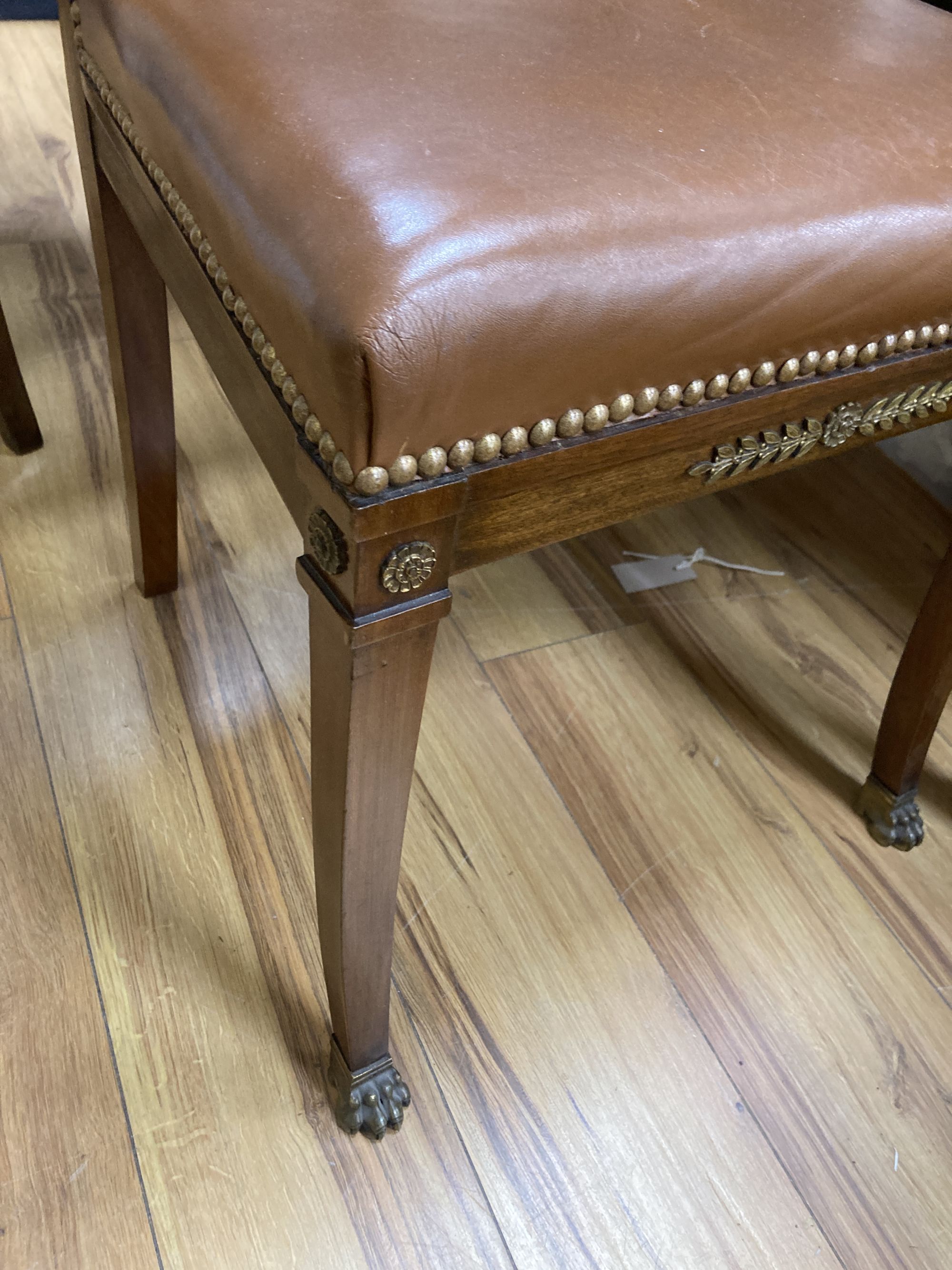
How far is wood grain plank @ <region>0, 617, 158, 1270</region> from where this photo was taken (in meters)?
0.55

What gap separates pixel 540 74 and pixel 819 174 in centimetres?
13

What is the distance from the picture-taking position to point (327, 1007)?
0.67 m

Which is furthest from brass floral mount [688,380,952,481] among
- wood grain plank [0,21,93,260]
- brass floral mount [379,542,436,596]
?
wood grain plank [0,21,93,260]

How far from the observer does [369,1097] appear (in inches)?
23.7

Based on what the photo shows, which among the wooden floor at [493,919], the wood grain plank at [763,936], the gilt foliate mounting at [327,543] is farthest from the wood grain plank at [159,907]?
the gilt foliate mounting at [327,543]

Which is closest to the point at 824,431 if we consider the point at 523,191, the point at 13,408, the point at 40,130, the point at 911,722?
the point at 523,191

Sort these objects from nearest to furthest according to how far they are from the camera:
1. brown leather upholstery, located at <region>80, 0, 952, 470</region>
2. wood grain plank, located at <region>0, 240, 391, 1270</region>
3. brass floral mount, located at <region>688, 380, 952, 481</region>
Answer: brown leather upholstery, located at <region>80, 0, 952, 470</region> < brass floral mount, located at <region>688, 380, 952, 481</region> < wood grain plank, located at <region>0, 240, 391, 1270</region>

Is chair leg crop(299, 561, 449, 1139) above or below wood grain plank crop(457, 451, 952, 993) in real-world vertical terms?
above

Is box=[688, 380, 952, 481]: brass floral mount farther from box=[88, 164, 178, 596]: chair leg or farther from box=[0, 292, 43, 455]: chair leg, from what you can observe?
box=[0, 292, 43, 455]: chair leg

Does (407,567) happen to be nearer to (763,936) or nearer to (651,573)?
(763,936)

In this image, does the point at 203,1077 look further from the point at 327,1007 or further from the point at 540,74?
the point at 540,74

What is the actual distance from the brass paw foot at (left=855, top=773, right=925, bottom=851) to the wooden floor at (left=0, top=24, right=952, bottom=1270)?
0.02 m

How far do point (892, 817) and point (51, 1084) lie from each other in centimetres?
61

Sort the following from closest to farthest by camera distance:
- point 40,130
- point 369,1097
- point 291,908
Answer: point 369,1097 < point 291,908 < point 40,130
